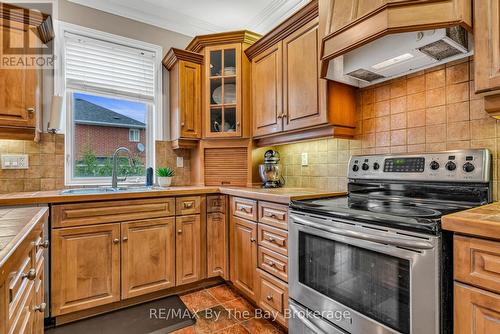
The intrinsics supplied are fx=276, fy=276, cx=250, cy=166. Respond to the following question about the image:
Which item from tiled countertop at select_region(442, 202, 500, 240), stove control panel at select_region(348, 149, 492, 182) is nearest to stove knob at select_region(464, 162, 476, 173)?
stove control panel at select_region(348, 149, 492, 182)

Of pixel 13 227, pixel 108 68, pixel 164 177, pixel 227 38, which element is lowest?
pixel 13 227

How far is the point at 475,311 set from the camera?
93 centimetres

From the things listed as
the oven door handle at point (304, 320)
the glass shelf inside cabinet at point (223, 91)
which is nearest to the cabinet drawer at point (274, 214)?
the oven door handle at point (304, 320)

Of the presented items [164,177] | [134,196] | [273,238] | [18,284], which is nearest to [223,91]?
[164,177]

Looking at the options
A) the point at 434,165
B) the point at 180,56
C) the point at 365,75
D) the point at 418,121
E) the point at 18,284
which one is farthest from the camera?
the point at 180,56

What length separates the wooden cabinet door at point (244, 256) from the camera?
202 centimetres

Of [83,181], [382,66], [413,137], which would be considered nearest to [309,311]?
[413,137]

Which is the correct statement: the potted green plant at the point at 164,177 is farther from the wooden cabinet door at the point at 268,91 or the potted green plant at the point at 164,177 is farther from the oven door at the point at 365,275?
the oven door at the point at 365,275

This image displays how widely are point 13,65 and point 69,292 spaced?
1.64m

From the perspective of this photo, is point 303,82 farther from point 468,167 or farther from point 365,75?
point 468,167

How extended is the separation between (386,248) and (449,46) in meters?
1.07

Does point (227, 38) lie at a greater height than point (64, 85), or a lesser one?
greater

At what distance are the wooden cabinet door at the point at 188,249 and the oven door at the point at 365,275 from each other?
3.25ft

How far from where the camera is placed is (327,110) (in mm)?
1888
